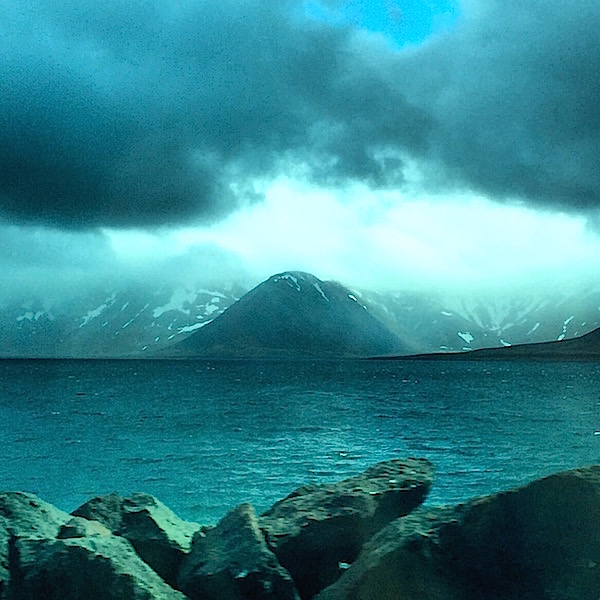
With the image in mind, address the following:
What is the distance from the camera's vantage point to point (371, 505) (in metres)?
16.1

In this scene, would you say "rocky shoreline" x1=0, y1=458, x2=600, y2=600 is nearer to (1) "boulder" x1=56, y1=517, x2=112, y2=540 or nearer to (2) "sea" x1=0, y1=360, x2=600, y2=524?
(1) "boulder" x1=56, y1=517, x2=112, y2=540

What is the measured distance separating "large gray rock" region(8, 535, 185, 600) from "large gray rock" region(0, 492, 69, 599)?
1.03 meters

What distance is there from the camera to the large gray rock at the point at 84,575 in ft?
38.7

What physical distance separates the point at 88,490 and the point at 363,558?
92.5ft

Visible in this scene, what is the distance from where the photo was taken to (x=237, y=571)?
43.4ft

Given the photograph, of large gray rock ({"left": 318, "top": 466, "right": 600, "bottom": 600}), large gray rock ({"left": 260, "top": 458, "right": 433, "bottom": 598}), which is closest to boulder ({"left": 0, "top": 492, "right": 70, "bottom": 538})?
large gray rock ({"left": 260, "top": 458, "right": 433, "bottom": 598})

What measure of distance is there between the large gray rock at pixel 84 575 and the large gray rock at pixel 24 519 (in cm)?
103

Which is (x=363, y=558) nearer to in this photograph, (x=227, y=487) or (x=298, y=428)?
(x=227, y=487)

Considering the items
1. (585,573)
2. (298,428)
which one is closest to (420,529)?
(585,573)

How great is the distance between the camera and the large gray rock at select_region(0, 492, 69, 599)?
13867 mm

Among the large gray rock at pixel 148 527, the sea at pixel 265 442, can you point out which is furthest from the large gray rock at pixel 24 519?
the sea at pixel 265 442

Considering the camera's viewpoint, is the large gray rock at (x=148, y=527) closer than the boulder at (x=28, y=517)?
No

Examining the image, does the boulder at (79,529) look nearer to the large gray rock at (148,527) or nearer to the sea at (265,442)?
the large gray rock at (148,527)

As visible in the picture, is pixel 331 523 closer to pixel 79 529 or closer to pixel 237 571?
pixel 237 571
